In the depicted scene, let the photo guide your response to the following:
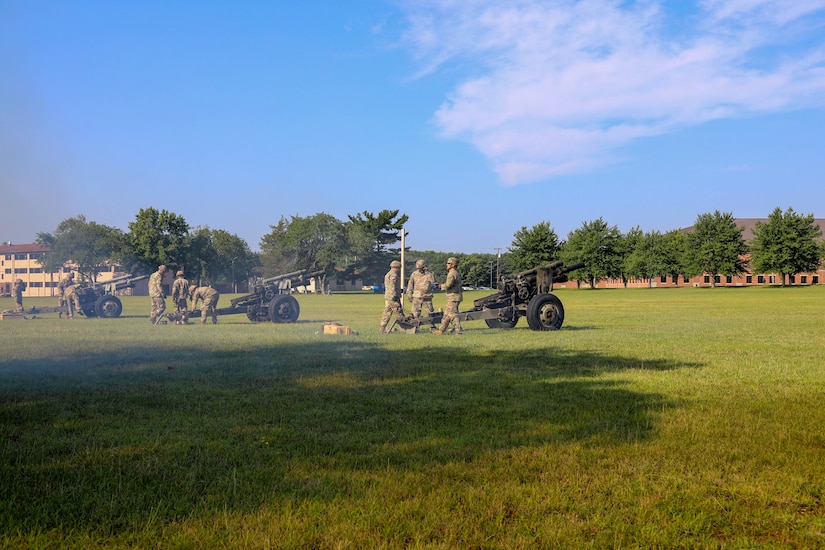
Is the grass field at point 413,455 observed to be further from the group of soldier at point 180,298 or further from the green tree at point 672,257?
the green tree at point 672,257

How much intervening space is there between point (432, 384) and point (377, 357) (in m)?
2.96

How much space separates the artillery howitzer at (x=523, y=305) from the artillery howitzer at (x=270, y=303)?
5.62 m

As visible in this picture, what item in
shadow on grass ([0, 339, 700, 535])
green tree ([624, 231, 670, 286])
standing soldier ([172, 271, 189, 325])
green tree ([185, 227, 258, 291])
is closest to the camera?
shadow on grass ([0, 339, 700, 535])

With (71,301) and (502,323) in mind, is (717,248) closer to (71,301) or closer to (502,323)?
(502,323)

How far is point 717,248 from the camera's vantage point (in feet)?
259

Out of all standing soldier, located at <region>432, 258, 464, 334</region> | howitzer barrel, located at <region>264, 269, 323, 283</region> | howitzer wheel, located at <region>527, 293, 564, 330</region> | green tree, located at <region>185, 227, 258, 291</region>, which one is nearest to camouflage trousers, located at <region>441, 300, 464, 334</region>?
standing soldier, located at <region>432, 258, 464, 334</region>

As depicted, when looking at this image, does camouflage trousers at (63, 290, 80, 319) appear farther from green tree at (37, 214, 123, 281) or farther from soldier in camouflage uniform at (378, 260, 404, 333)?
green tree at (37, 214, 123, 281)

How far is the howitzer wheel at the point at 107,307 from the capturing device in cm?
2486

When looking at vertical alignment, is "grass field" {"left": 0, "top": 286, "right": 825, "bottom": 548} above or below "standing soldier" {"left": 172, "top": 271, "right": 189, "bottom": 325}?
below

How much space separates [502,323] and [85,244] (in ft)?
171

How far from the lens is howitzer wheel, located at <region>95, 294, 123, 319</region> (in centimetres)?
2486

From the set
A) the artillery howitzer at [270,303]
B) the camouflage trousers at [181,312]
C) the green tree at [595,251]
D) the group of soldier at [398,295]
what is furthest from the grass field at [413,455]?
the green tree at [595,251]

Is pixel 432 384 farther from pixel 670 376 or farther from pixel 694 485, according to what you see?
pixel 694 485

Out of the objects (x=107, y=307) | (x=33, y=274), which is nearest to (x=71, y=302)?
(x=107, y=307)
